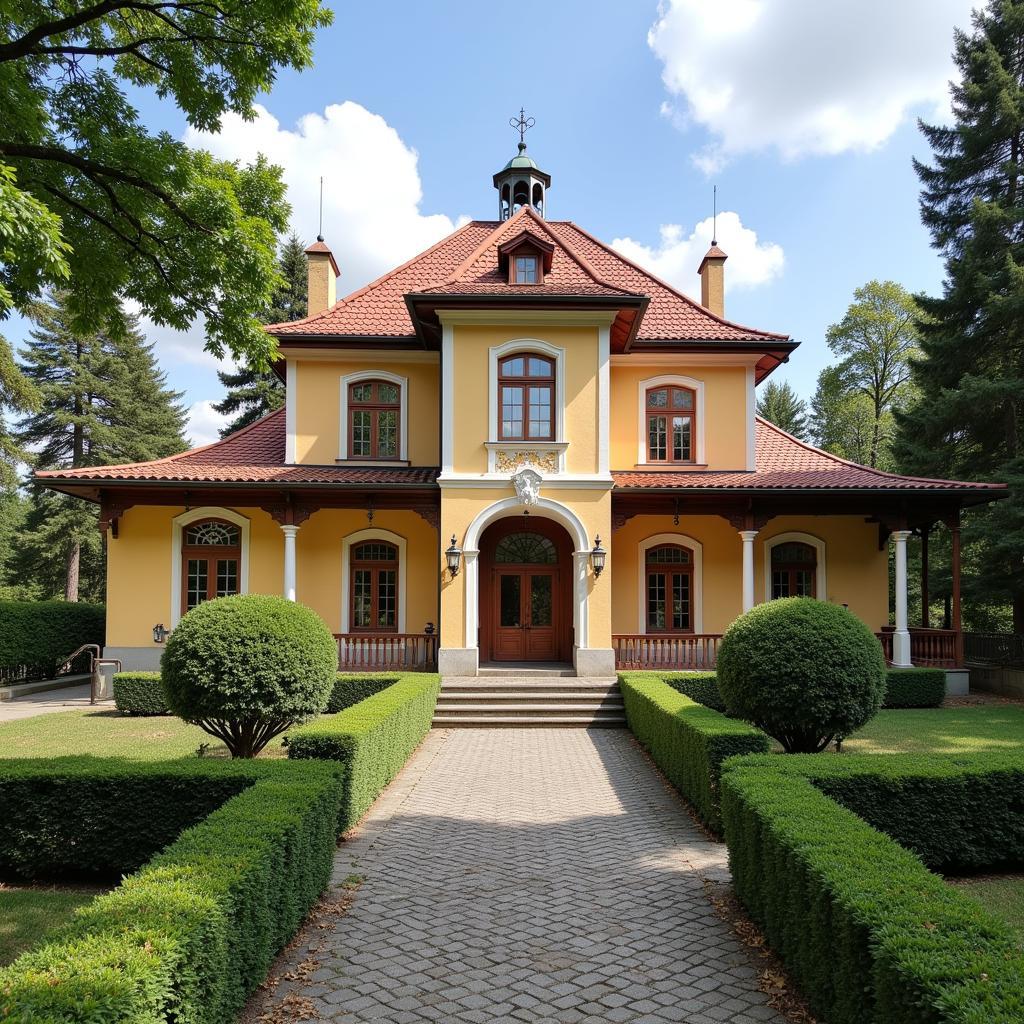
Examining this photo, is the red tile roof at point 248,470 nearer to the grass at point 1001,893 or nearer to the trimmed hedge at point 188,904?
the trimmed hedge at point 188,904

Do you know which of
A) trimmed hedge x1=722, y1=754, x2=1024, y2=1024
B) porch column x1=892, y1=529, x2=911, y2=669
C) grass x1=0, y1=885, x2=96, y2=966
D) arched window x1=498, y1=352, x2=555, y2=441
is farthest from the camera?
porch column x1=892, y1=529, x2=911, y2=669

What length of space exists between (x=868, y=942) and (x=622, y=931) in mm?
2260

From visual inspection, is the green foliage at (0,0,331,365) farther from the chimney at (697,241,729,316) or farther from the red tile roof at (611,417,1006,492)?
the chimney at (697,241,729,316)

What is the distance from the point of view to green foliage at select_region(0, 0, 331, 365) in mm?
8539

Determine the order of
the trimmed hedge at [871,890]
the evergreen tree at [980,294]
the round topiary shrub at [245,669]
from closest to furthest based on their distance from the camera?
the trimmed hedge at [871,890]
the round topiary shrub at [245,669]
the evergreen tree at [980,294]

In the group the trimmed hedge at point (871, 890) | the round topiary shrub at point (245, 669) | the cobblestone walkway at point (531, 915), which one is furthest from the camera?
the round topiary shrub at point (245, 669)

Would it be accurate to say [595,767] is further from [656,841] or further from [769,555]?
[769,555]

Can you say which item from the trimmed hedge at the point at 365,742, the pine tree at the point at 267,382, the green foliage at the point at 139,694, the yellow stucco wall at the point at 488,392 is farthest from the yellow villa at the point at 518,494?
the pine tree at the point at 267,382

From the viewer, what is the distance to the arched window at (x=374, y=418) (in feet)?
59.3

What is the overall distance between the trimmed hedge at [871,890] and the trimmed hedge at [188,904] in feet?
10.0

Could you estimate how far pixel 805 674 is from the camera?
8680mm

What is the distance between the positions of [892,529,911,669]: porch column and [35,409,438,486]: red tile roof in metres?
10.3

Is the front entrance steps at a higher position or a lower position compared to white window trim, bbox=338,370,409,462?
lower

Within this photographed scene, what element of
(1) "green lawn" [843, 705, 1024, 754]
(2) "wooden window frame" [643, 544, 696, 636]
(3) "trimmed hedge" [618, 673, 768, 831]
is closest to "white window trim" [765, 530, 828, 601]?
(2) "wooden window frame" [643, 544, 696, 636]
